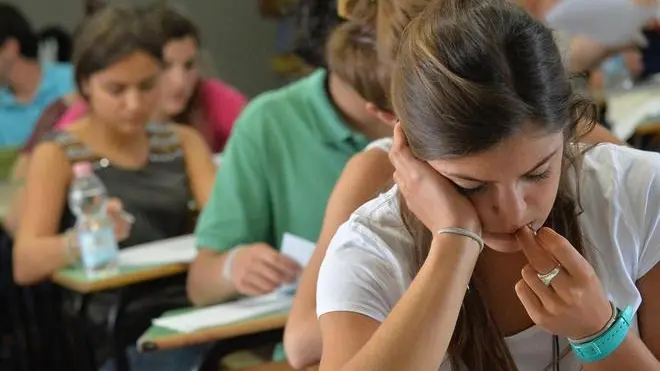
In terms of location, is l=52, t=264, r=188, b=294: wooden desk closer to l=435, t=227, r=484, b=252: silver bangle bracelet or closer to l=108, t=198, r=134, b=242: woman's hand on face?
l=108, t=198, r=134, b=242: woman's hand on face

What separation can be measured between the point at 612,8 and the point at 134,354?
1.45 metres

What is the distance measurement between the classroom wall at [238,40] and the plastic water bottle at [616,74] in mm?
2419

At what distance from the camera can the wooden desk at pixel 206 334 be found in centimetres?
197

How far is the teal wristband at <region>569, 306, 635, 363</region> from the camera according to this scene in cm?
117

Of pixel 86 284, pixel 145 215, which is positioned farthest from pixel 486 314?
pixel 145 215

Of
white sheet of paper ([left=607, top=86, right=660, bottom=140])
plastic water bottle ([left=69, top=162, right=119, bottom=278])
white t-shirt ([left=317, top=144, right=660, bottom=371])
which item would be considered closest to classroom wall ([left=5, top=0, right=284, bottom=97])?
white sheet of paper ([left=607, top=86, right=660, bottom=140])

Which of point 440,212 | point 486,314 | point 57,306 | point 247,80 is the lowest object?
point 247,80

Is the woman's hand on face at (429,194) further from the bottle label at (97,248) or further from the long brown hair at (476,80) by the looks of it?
the bottle label at (97,248)

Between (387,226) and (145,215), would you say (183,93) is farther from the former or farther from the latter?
(387,226)

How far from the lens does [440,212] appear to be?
1.19m

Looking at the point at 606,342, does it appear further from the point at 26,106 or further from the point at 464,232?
the point at 26,106

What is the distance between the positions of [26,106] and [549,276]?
387 cm

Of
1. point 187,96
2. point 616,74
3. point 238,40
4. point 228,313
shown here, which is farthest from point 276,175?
point 238,40

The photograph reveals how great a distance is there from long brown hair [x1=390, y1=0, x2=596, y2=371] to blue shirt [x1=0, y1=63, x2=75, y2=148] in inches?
140
